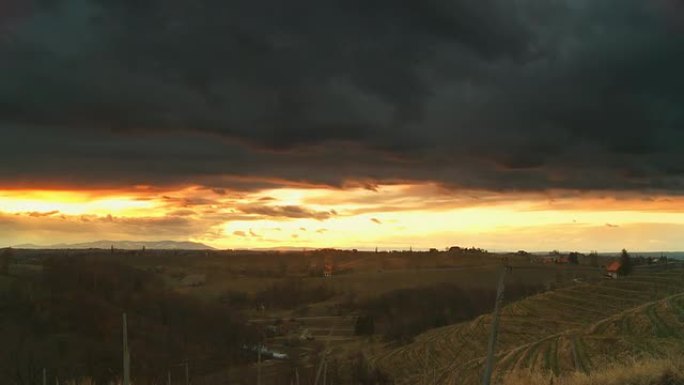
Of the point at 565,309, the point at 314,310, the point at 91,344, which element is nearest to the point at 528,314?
the point at 565,309

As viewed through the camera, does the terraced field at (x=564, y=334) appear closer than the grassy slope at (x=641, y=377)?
No

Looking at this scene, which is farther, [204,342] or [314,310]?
[314,310]

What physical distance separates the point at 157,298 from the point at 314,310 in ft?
161

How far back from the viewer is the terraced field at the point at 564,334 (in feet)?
172

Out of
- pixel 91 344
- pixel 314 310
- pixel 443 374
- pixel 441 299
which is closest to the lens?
pixel 443 374

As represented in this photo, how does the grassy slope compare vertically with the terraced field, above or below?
above

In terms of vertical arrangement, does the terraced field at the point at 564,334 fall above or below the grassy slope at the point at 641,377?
below

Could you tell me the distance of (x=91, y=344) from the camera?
10494 cm

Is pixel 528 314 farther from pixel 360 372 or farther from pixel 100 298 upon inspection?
pixel 100 298

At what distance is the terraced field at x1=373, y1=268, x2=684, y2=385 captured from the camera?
52.3m

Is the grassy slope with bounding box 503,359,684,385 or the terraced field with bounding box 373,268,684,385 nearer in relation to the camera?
the grassy slope with bounding box 503,359,684,385

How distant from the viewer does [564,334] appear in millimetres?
65938

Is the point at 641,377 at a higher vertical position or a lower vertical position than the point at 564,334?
higher

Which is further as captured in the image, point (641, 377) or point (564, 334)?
point (564, 334)
